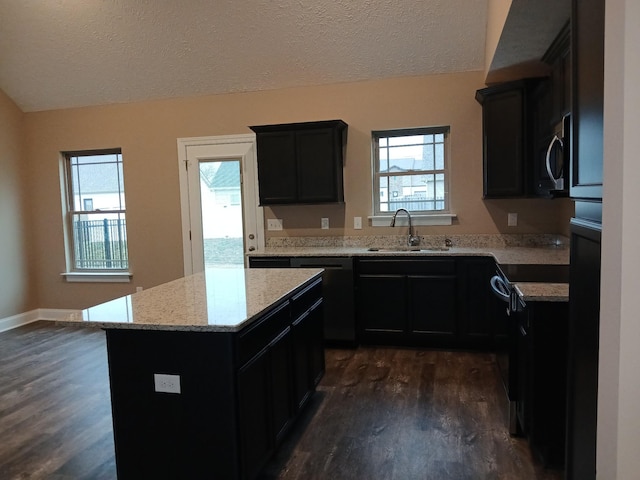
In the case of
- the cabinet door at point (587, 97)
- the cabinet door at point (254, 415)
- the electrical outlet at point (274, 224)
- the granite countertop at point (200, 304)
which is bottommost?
the cabinet door at point (254, 415)

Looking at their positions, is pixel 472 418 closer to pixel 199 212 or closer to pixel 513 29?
pixel 513 29

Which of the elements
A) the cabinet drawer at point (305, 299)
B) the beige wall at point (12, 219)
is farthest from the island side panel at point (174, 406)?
the beige wall at point (12, 219)

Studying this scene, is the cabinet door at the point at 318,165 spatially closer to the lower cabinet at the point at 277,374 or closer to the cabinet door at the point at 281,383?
the lower cabinet at the point at 277,374

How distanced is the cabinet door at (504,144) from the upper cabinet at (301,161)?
1.38 meters

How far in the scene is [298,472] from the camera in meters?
2.40

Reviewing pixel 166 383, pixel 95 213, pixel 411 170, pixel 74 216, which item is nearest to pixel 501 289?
pixel 166 383

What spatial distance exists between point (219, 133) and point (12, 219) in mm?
2717

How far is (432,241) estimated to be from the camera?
4.78m

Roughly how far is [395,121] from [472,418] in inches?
116

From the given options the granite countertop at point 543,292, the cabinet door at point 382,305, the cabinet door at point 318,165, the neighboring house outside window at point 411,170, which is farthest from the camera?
the neighboring house outside window at point 411,170

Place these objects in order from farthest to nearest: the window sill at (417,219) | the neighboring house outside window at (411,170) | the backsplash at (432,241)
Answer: the neighboring house outside window at (411,170)
the window sill at (417,219)
the backsplash at (432,241)

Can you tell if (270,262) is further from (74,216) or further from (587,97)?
(587,97)

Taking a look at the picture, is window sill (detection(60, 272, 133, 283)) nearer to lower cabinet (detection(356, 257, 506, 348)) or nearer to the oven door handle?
lower cabinet (detection(356, 257, 506, 348))

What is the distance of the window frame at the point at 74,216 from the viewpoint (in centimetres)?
570
